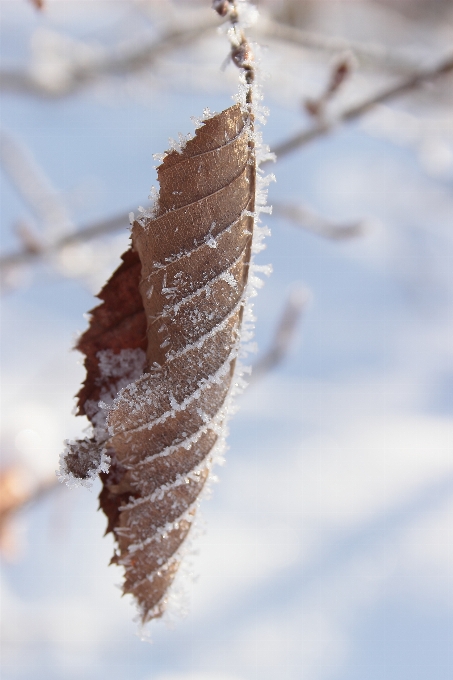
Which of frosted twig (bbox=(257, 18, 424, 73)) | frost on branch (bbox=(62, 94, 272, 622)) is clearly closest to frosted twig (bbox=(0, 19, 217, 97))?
frosted twig (bbox=(257, 18, 424, 73))

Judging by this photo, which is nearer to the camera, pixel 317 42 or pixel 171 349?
pixel 171 349

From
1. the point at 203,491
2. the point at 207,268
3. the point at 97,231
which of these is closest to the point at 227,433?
the point at 203,491

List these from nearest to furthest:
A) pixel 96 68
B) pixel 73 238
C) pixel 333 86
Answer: pixel 333 86 < pixel 73 238 < pixel 96 68

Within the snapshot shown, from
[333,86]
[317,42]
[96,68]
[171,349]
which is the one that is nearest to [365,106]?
[333,86]

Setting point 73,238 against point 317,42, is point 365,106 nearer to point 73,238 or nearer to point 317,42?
point 317,42

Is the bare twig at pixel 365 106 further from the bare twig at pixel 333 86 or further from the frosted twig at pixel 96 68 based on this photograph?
the frosted twig at pixel 96 68
